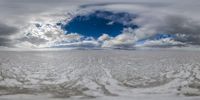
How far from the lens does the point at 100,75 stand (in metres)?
11.5

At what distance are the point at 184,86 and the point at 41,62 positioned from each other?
5287 millimetres

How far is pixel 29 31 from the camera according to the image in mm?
10609

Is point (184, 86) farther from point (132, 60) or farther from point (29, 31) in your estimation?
point (29, 31)

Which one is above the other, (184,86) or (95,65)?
(95,65)

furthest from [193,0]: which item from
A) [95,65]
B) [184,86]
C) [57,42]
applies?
[57,42]

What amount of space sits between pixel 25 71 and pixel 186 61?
5.79 metres

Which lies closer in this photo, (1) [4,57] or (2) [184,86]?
(1) [4,57]

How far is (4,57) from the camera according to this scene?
10.6 m

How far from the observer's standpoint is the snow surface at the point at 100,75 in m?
10.8

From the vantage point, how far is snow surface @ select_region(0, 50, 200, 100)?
10758mm

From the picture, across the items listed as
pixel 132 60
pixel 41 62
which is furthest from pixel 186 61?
pixel 41 62

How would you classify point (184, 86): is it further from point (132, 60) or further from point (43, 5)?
point (43, 5)

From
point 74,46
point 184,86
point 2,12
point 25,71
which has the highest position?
point 2,12

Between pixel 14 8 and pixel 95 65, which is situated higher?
pixel 14 8
